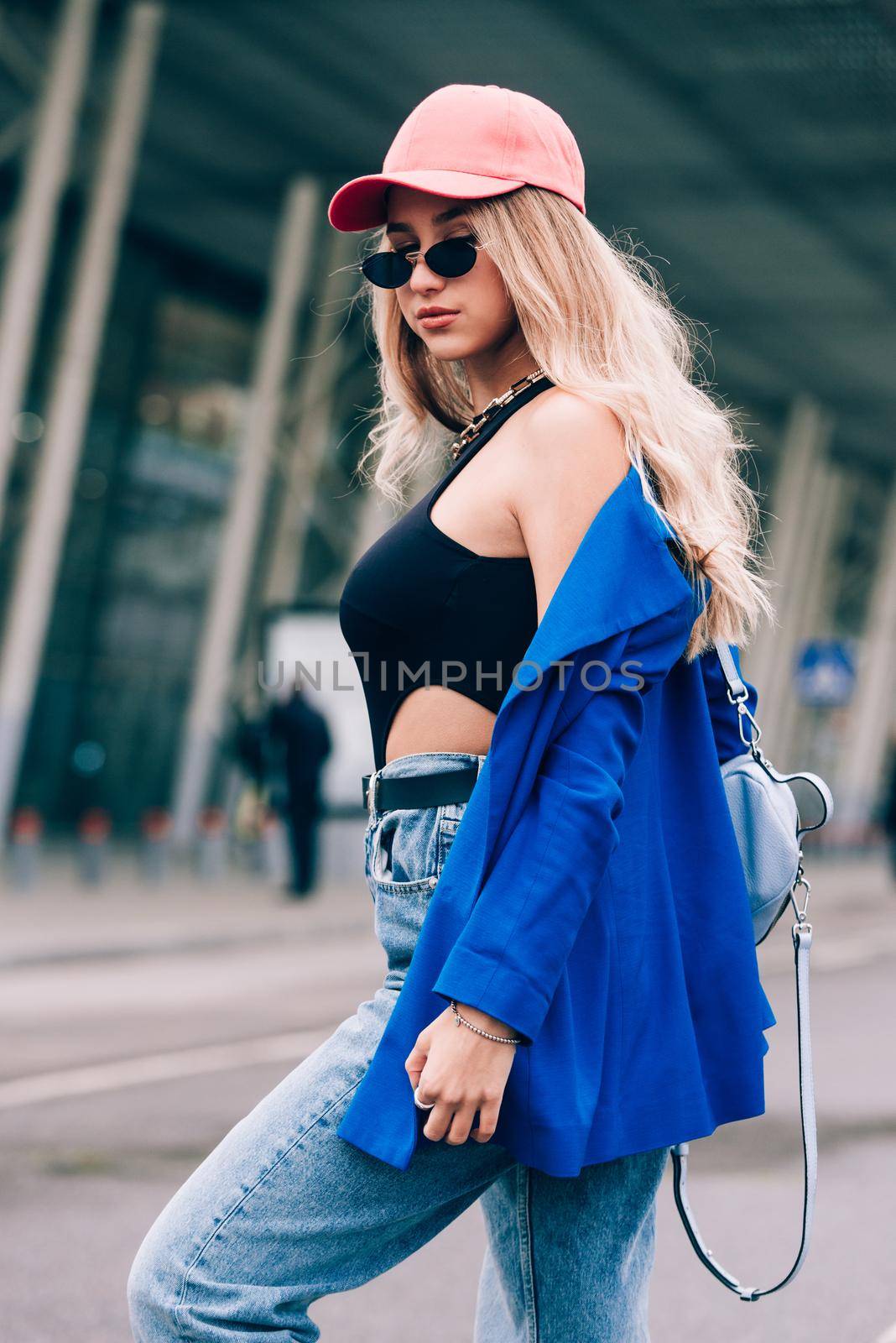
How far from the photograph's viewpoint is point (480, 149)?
210 cm

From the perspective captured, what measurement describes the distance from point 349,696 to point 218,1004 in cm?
819

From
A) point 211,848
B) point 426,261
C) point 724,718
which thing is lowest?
point 211,848

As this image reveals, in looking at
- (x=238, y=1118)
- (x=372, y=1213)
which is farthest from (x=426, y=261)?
(x=238, y=1118)

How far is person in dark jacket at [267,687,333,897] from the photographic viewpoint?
14875 millimetres

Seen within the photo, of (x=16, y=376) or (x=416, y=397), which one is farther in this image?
(x=16, y=376)

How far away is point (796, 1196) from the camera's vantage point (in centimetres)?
536

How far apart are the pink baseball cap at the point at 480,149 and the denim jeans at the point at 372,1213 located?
0.72m

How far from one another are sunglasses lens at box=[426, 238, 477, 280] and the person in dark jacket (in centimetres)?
1280

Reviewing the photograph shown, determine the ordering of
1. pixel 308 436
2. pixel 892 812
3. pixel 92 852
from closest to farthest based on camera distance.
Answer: pixel 92 852 → pixel 308 436 → pixel 892 812

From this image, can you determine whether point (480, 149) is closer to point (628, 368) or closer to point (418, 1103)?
point (628, 368)

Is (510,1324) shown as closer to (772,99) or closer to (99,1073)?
(99,1073)

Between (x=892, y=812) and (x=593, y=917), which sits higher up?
(x=593, y=917)

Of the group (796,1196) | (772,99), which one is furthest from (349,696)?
(796,1196)

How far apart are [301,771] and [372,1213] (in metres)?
13.0
